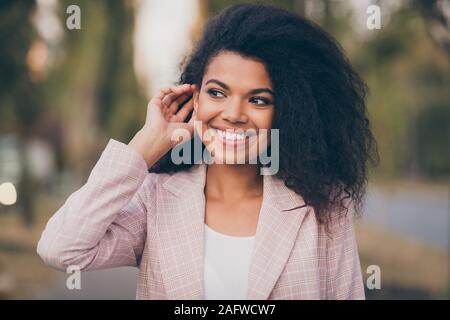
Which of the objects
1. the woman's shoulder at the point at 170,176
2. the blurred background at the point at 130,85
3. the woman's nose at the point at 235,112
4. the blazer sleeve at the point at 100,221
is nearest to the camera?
the blazer sleeve at the point at 100,221

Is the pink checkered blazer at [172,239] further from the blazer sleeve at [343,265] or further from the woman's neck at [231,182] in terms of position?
the woman's neck at [231,182]

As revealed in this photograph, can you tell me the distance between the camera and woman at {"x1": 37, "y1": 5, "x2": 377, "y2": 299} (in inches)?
82.7

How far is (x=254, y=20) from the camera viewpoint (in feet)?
7.34

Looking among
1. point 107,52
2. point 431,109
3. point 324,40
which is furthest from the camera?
point 431,109

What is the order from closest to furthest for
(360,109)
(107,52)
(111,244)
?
(111,244) → (360,109) → (107,52)

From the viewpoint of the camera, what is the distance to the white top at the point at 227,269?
2141mm

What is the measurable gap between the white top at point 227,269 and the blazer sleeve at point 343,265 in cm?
29

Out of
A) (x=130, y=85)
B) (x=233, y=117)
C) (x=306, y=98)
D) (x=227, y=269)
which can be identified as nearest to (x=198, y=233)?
(x=227, y=269)

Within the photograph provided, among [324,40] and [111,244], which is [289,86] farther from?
[111,244]

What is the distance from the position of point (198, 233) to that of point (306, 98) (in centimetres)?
62

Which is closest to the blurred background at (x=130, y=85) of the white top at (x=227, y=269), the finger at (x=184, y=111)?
the finger at (x=184, y=111)

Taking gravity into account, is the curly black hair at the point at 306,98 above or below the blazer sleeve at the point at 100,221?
above

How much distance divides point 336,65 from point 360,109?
235mm

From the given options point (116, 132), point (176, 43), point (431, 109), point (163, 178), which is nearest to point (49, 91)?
point (116, 132)
